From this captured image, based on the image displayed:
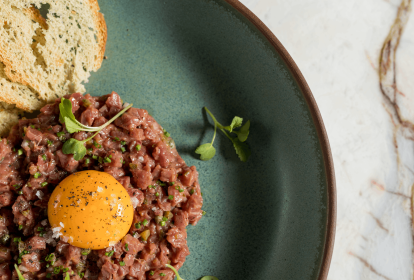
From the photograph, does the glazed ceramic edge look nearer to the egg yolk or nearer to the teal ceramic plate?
the teal ceramic plate

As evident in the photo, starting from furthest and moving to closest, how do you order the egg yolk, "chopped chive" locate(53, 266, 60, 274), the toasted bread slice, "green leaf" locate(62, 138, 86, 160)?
the toasted bread slice < "green leaf" locate(62, 138, 86, 160) < "chopped chive" locate(53, 266, 60, 274) < the egg yolk

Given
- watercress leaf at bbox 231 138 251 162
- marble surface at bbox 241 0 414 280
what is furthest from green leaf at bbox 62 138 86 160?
marble surface at bbox 241 0 414 280

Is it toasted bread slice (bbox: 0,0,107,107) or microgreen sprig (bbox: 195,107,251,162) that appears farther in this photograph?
microgreen sprig (bbox: 195,107,251,162)

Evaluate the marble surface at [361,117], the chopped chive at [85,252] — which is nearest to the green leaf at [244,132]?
the marble surface at [361,117]

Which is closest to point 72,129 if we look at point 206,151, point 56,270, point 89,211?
point 89,211

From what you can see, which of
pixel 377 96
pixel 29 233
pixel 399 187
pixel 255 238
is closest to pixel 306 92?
pixel 377 96

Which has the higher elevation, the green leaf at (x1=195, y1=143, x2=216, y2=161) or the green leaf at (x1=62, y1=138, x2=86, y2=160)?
the green leaf at (x1=195, y1=143, x2=216, y2=161)

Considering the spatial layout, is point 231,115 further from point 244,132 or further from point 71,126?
point 71,126

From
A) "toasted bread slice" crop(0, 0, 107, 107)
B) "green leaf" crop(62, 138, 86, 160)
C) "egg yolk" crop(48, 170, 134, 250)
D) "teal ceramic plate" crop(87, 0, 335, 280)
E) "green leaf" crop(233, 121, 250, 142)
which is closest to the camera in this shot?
"egg yolk" crop(48, 170, 134, 250)

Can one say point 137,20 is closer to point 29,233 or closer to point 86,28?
point 86,28
